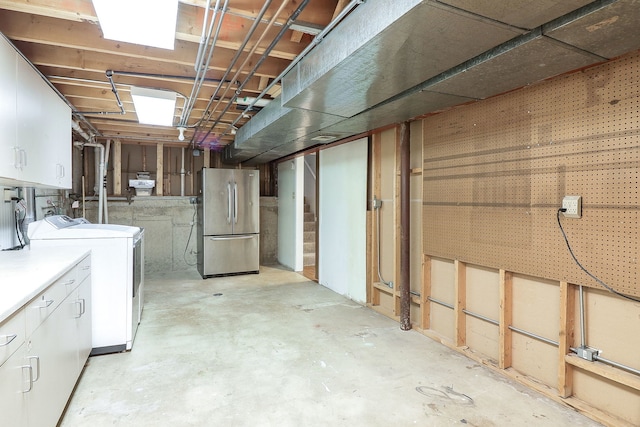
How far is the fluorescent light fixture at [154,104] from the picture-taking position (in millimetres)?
3137

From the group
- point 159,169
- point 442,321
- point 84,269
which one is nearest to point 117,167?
point 159,169

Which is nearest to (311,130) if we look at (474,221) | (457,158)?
(457,158)

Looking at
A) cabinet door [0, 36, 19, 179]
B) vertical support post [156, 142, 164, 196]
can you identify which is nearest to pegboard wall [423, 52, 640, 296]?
cabinet door [0, 36, 19, 179]

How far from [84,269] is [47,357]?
968 millimetres

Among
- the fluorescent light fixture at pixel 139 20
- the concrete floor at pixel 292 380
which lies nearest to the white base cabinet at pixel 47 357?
the concrete floor at pixel 292 380

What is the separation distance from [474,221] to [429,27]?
1727mm

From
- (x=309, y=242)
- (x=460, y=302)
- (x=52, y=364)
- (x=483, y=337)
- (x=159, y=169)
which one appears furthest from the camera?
(x=309, y=242)

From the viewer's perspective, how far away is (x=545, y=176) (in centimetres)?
225

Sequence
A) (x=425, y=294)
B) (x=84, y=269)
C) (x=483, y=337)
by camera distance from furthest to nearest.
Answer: (x=425, y=294), (x=483, y=337), (x=84, y=269)

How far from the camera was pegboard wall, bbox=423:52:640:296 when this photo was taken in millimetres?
1886

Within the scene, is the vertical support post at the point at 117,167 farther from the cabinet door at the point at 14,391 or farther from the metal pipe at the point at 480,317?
the metal pipe at the point at 480,317

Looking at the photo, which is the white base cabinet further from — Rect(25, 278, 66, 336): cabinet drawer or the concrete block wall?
the concrete block wall

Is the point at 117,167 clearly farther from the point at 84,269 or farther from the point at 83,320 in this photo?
the point at 83,320

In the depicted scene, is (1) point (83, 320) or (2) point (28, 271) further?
(1) point (83, 320)
